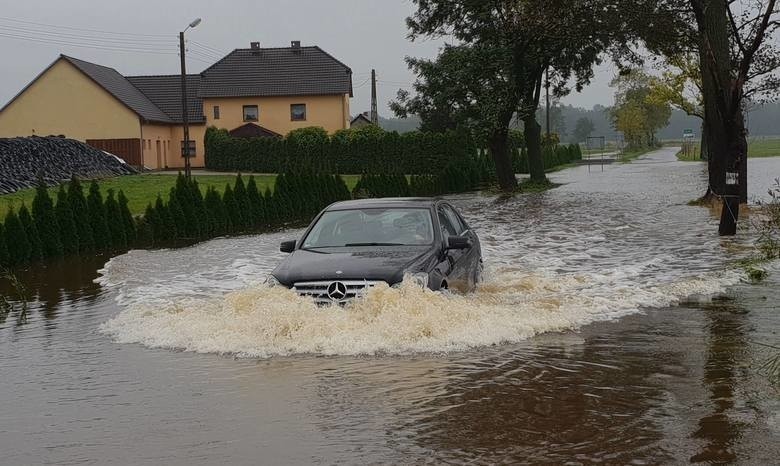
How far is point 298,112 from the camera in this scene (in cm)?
6506

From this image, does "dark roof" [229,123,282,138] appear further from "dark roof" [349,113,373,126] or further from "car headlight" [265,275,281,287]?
"car headlight" [265,275,281,287]

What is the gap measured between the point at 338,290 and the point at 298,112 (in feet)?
185

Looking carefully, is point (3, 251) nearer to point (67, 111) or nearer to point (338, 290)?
point (338, 290)

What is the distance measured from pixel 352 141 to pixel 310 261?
4461cm

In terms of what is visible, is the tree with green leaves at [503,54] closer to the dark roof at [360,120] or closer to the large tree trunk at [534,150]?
the large tree trunk at [534,150]

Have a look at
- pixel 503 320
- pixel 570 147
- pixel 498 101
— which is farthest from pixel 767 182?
pixel 570 147

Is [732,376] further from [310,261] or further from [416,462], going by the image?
[310,261]

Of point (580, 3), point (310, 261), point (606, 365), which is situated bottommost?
point (606, 365)

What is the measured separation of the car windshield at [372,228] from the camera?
11.1 metres

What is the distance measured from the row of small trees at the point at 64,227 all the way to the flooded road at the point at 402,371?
2.73 meters

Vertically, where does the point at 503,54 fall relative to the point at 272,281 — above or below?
above

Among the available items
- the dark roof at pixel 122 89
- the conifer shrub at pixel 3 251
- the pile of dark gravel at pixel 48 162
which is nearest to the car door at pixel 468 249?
the conifer shrub at pixel 3 251

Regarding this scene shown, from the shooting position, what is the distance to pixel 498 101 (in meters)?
40.2

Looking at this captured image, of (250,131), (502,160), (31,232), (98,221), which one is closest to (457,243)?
(31,232)
